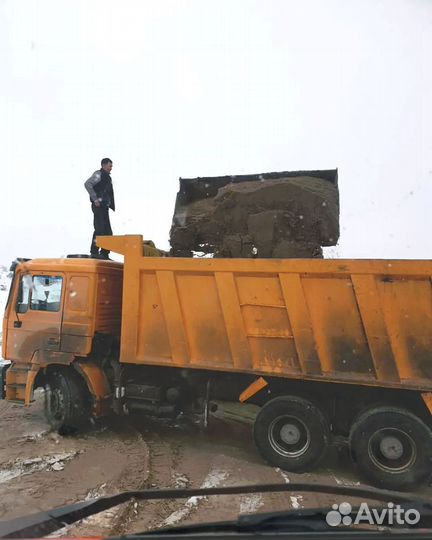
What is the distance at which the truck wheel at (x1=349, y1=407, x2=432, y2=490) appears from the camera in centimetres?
465

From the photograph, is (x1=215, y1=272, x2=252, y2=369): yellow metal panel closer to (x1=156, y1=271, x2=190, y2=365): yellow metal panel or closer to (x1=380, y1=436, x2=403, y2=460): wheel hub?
(x1=156, y1=271, x2=190, y2=365): yellow metal panel

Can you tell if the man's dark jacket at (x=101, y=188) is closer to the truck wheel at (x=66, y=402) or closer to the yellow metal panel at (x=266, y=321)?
the truck wheel at (x=66, y=402)

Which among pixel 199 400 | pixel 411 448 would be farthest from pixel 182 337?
pixel 411 448

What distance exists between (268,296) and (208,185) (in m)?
2.87

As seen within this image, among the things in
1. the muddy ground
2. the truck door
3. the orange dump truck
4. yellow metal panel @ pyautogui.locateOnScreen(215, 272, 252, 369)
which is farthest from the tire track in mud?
the truck door

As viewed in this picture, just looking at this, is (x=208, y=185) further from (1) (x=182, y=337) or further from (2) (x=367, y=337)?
(2) (x=367, y=337)

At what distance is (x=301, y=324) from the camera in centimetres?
504

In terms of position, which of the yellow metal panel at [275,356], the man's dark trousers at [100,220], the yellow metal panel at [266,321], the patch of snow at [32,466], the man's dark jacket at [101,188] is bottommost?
the patch of snow at [32,466]

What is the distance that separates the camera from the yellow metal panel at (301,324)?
5.02 meters

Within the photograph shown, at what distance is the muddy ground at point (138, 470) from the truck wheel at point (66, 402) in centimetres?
16

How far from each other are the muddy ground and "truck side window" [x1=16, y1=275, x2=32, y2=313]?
5.28 feet

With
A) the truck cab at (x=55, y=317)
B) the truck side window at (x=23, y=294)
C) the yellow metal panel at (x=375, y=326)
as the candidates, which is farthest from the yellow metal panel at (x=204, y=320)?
the truck side window at (x=23, y=294)

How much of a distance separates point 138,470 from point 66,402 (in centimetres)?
170

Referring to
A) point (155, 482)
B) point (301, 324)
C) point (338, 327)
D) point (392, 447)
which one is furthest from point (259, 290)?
point (155, 482)
